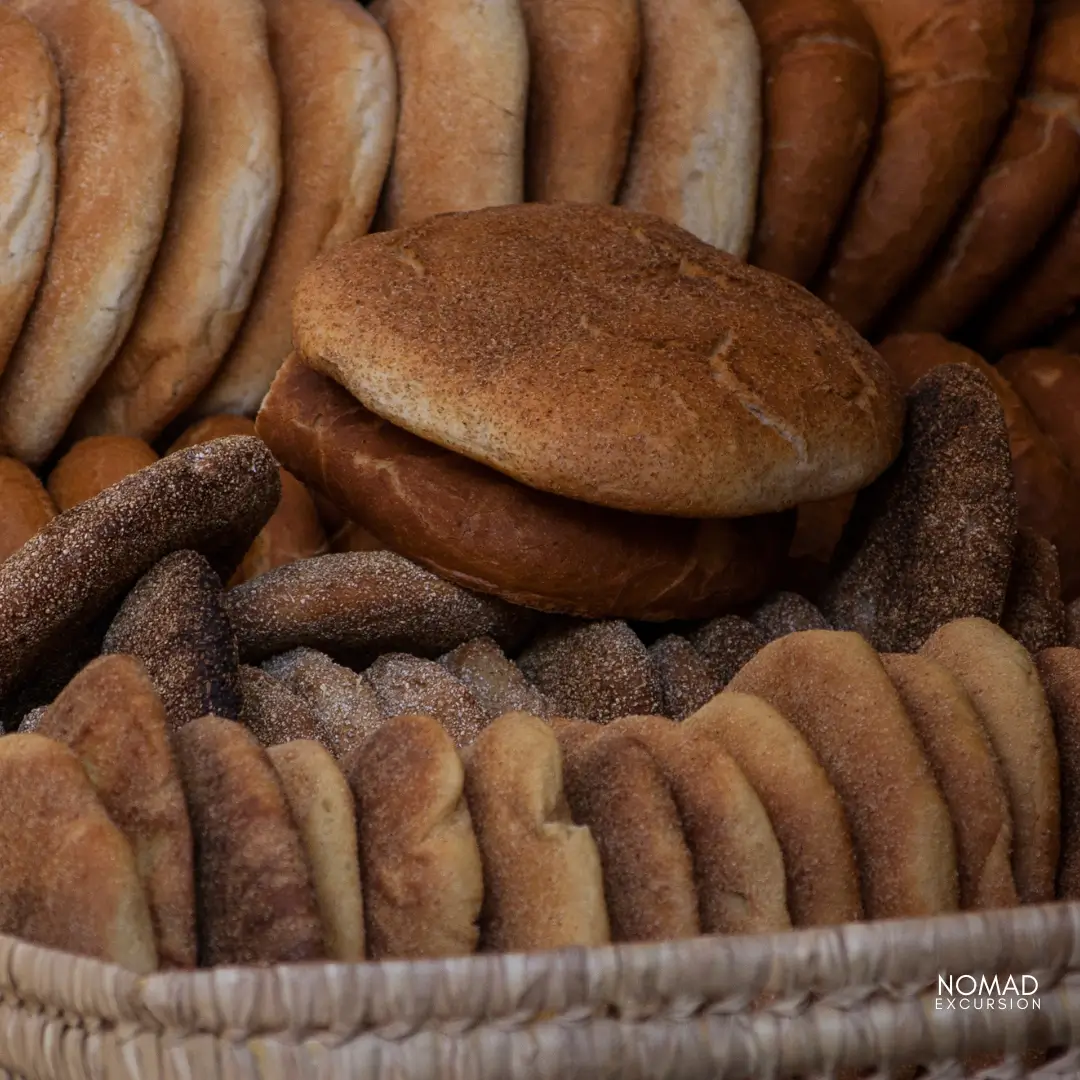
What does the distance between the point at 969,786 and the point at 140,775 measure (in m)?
0.48

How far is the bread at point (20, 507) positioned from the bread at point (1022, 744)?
88cm

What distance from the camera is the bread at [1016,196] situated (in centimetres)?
189

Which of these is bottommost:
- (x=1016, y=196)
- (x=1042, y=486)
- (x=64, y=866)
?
(x=1042, y=486)

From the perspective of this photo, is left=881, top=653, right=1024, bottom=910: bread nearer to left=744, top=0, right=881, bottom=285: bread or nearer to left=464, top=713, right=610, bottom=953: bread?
left=464, top=713, right=610, bottom=953: bread

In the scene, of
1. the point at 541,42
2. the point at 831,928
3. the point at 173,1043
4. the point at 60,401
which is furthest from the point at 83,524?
the point at 541,42

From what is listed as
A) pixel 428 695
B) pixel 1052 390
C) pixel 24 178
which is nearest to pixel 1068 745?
pixel 428 695

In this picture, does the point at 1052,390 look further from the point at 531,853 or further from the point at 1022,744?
the point at 531,853

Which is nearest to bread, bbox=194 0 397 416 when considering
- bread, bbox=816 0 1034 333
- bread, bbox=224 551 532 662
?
bread, bbox=224 551 532 662

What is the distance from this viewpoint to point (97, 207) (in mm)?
1476

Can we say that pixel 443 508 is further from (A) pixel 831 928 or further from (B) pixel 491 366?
(A) pixel 831 928

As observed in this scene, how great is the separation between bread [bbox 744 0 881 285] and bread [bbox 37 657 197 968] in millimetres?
1241

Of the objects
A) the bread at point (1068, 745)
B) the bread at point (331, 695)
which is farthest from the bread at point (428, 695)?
the bread at point (1068, 745)

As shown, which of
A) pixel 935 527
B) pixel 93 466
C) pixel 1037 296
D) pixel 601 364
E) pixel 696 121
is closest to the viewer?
pixel 601 364

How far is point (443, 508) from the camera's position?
4.28 ft
